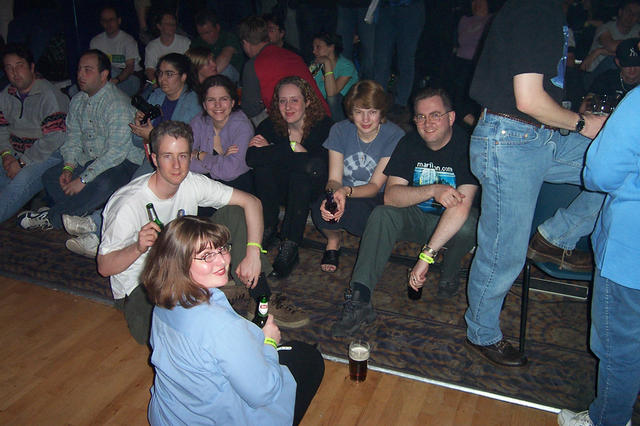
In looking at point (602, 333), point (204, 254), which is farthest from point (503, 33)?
point (204, 254)

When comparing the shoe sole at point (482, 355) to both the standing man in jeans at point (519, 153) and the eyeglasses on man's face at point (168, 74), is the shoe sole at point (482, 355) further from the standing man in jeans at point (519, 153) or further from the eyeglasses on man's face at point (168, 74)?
the eyeglasses on man's face at point (168, 74)

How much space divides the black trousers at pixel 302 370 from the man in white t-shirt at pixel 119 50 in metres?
4.15

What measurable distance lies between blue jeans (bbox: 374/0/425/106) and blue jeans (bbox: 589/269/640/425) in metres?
3.84

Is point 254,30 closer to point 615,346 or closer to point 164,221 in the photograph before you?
point 164,221

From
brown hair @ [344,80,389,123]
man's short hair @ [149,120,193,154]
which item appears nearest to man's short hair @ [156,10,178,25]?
brown hair @ [344,80,389,123]

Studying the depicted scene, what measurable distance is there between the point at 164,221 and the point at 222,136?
1090mm

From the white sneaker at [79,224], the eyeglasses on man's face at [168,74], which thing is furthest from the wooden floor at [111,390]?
the eyeglasses on man's face at [168,74]

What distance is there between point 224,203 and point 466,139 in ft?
4.74

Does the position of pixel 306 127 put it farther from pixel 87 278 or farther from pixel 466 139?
pixel 87 278

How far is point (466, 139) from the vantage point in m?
2.80

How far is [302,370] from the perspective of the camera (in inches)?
77.2

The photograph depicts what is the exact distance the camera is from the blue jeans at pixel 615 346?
1.70 m

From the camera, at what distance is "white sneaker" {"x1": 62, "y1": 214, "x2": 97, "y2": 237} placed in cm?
347

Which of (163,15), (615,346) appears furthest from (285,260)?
(163,15)
